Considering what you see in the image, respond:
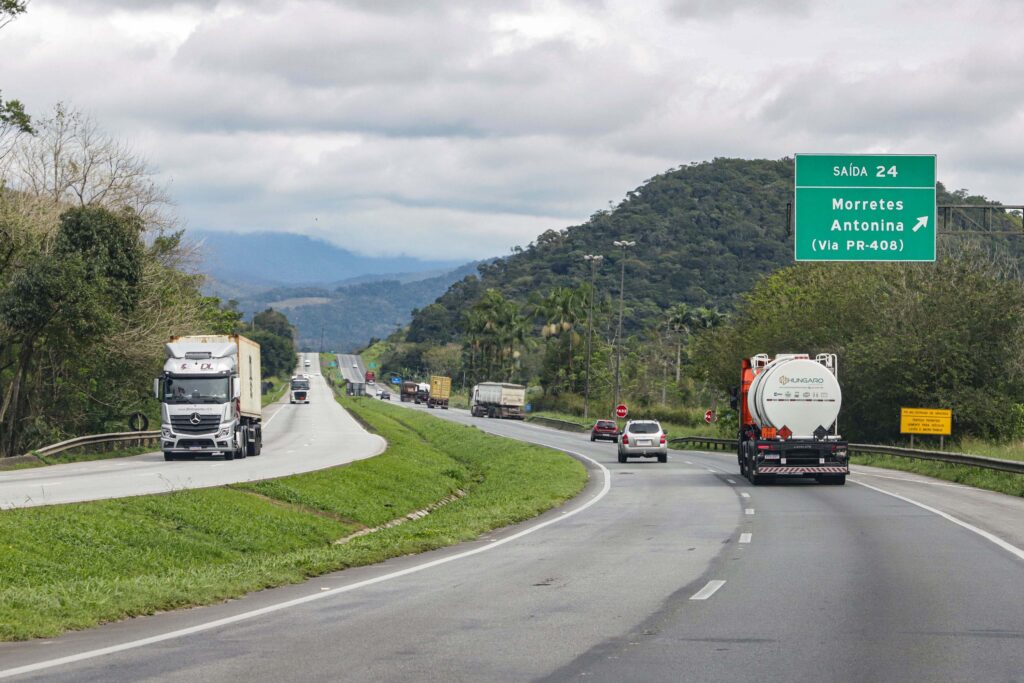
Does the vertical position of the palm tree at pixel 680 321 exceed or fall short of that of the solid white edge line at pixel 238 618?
it exceeds it

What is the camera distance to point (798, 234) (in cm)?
3491

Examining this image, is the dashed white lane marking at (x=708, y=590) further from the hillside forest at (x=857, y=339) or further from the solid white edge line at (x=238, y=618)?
the hillside forest at (x=857, y=339)

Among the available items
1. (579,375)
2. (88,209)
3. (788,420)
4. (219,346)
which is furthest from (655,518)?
(579,375)

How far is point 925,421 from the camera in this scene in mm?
45781

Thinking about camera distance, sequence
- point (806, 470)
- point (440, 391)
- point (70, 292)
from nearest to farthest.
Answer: point (806, 470)
point (70, 292)
point (440, 391)

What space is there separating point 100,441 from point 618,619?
1553 inches

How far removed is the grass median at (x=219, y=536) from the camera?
492 inches

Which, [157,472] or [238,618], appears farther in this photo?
[157,472]

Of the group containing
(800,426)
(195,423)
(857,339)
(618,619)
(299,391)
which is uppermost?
(857,339)

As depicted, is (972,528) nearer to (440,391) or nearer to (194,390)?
(194,390)

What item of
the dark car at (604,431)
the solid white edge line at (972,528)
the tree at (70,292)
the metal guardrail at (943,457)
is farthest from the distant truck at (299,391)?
the solid white edge line at (972,528)

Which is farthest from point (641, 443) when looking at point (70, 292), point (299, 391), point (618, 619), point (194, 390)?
point (299, 391)

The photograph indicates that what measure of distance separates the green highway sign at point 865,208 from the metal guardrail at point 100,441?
24.5 metres

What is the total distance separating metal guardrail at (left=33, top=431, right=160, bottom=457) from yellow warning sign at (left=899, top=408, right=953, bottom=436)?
92.3ft
